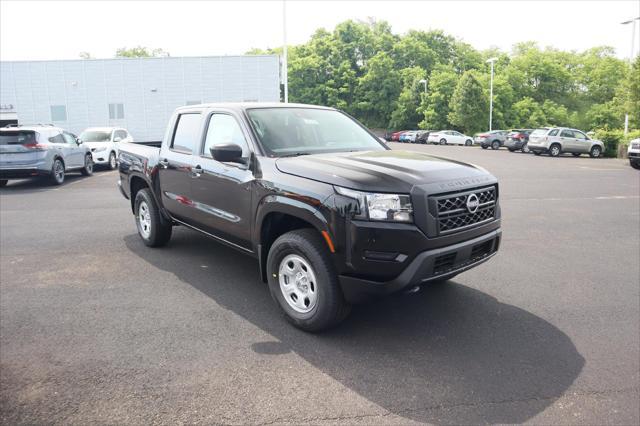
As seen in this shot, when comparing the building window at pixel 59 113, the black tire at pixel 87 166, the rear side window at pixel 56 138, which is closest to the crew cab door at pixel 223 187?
the rear side window at pixel 56 138

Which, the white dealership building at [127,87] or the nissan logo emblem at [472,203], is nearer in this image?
the nissan logo emblem at [472,203]

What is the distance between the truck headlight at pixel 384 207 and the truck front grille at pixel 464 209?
0.79 feet

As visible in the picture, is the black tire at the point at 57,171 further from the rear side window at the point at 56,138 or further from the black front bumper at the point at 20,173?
the rear side window at the point at 56,138

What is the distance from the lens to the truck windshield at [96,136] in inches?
770

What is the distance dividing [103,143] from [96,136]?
28.2 inches

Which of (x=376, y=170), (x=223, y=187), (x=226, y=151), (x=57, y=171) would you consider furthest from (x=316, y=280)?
(x=57, y=171)

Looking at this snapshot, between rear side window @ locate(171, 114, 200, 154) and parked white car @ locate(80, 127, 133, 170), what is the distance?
46.2 feet

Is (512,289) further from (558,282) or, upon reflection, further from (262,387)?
(262,387)

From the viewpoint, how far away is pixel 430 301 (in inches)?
195

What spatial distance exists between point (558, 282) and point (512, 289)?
67cm

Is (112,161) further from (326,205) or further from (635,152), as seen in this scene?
(635,152)

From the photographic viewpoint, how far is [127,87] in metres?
38.5

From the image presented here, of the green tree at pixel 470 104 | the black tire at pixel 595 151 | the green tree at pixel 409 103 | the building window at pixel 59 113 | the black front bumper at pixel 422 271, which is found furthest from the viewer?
the green tree at pixel 409 103

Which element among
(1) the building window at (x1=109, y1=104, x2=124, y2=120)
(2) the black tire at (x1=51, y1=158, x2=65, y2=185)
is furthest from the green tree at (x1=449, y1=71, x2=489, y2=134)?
(2) the black tire at (x1=51, y1=158, x2=65, y2=185)
